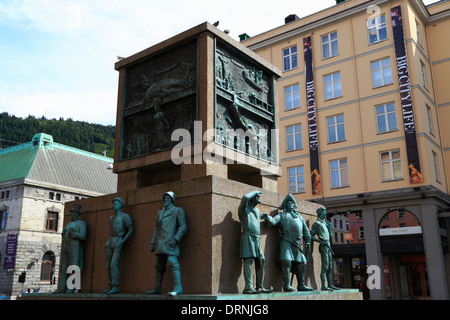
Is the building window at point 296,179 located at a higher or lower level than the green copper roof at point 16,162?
lower

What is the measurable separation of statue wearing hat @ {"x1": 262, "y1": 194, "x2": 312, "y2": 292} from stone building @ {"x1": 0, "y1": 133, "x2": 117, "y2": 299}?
3681 centimetres

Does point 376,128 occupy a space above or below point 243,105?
above

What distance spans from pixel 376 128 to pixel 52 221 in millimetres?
32632

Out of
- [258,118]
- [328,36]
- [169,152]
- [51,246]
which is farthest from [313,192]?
[51,246]

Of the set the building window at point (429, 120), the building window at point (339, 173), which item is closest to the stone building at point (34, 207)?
the building window at point (339, 173)

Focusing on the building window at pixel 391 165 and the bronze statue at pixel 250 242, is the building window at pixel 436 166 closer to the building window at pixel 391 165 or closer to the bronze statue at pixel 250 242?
the building window at pixel 391 165

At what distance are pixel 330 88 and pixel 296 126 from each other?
3644mm

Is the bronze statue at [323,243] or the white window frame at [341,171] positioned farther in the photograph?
the white window frame at [341,171]

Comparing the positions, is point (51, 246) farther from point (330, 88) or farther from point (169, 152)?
point (169, 152)

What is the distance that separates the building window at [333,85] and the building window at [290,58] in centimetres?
301

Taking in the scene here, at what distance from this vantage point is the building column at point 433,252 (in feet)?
83.6

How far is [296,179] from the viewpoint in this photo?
3219 cm

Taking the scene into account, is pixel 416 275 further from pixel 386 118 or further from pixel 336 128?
pixel 336 128
